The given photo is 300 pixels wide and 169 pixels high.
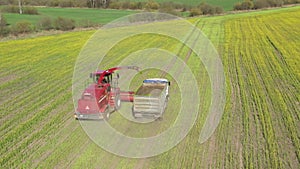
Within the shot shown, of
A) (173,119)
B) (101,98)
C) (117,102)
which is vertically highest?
(101,98)

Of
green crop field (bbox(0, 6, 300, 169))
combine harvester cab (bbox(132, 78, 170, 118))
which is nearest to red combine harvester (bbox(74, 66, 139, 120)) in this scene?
green crop field (bbox(0, 6, 300, 169))

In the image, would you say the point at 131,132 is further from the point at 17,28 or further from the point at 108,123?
the point at 17,28

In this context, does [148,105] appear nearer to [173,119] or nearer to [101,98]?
[173,119]

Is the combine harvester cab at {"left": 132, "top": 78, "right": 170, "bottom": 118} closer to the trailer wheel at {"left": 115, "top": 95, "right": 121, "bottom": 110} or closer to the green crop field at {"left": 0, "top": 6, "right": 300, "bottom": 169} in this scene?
the green crop field at {"left": 0, "top": 6, "right": 300, "bottom": 169}

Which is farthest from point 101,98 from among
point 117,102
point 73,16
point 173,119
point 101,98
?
point 73,16

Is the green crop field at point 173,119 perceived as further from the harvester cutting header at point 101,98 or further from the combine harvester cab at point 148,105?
the harvester cutting header at point 101,98

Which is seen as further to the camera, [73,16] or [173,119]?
[73,16]

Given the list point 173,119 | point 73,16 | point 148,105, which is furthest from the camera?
point 73,16
